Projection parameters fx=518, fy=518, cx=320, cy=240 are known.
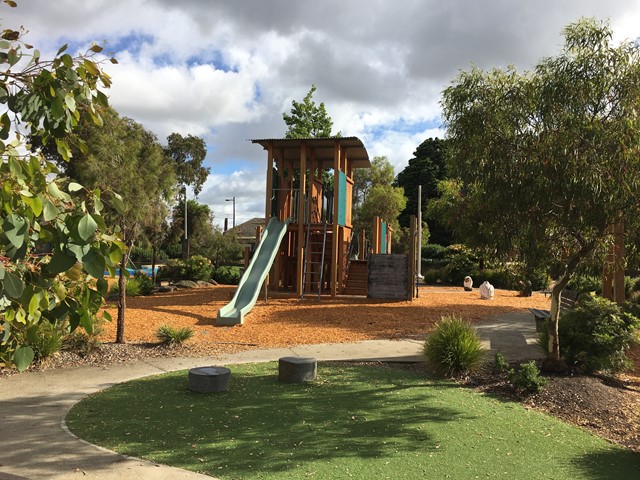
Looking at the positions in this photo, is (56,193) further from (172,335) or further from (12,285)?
(172,335)

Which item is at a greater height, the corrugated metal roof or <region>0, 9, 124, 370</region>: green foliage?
the corrugated metal roof

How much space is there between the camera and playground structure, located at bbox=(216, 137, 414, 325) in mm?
17500

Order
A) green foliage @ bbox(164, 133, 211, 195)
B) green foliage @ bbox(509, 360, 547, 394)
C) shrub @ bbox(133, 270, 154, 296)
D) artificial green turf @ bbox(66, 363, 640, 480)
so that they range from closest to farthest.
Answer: artificial green turf @ bbox(66, 363, 640, 480) < green foliage @ bbox(509, 360, 547, 394) < shrub @ bbox(133, 270, 154, 296) < green foliage @ bbox(164, 133, 211, 195)

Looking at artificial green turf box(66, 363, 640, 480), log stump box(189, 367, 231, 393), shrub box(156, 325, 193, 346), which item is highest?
shrub box(156, 325, 193, 346)

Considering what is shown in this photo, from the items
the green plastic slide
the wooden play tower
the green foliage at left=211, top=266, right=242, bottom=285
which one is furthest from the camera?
the green foliage at left=211, top=266, right=242, bottom=285

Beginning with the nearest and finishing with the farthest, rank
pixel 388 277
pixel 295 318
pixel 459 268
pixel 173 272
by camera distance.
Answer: pixel 295 318
pixel 388 277
pixel 173 272
pixel 459 268

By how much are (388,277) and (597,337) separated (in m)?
10.3

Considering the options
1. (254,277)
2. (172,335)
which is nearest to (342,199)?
(254,277)

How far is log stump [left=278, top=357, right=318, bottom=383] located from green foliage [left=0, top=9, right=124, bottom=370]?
5.03 m

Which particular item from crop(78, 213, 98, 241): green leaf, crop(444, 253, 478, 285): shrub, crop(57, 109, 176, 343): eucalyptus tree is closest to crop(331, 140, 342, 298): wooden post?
crop(57, 109, 176, 343): eucalyptus tree

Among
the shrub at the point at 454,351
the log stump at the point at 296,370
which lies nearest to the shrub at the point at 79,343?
the log stump at the point at 296,370

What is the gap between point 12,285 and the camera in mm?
1591

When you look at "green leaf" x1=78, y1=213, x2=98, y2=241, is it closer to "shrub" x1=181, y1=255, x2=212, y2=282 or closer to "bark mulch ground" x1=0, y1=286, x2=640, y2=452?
"bark mulch ground" x1=0, y1=286, x2=640, y2=452

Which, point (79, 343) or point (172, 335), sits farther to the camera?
point (172, 335)
